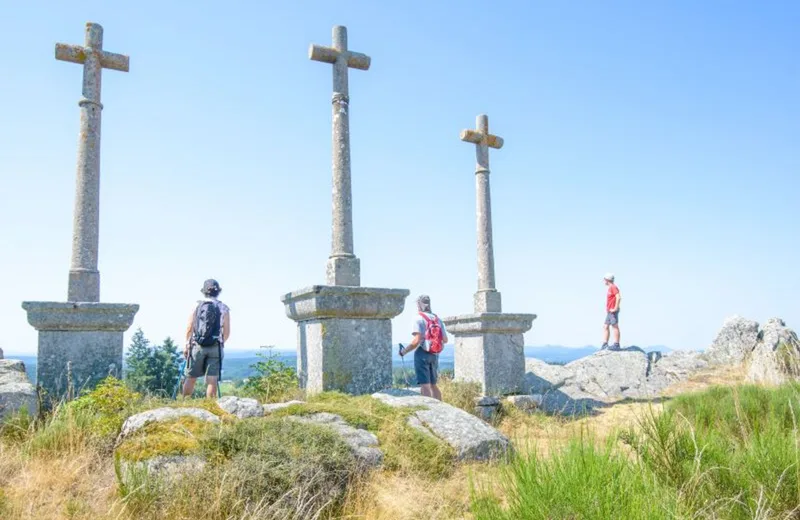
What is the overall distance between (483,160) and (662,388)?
259 inches

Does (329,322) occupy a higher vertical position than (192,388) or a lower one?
higher

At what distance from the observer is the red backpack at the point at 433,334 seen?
27.5 feet

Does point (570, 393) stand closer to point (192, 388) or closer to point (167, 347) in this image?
point (192, 388)

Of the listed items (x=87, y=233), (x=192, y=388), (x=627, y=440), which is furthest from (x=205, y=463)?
(x=87, y=233)

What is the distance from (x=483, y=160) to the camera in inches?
463

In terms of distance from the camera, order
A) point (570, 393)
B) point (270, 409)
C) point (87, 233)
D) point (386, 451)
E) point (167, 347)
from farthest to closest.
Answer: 1. point (167, 347)
2. point (570, 393)
3. point (87, 233)
4. point (270, 409)
5. point (386, 451)

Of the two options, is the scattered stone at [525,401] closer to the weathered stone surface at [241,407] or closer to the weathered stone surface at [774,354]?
the weathered stone surface at [774,354]

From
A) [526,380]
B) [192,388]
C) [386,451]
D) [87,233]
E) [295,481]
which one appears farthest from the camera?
[526,380]

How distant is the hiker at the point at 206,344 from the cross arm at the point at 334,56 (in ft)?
13.5

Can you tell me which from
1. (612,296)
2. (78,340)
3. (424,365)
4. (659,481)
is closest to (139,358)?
(78,340)

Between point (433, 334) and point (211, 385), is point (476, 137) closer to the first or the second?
point (433, 334)

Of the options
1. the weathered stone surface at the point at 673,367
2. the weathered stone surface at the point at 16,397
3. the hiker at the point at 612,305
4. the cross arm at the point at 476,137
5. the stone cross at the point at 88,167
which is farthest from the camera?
the hiker at the point at 612,305

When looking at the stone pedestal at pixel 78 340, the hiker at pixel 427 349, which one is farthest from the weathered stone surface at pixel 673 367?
the stone pedestal at pixel 78 340

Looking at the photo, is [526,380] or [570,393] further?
[570,393]
